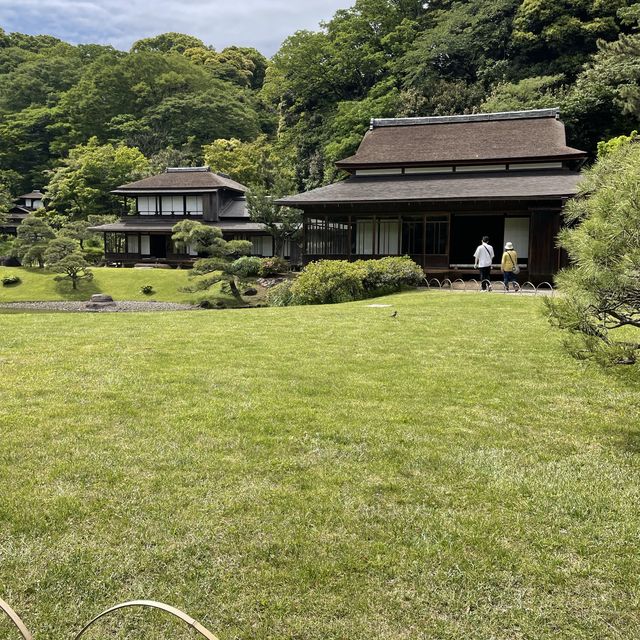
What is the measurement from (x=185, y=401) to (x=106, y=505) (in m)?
1.99

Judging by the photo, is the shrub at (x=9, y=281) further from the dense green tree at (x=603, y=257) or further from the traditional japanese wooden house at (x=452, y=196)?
the dense green tree at (x=603, y=257)

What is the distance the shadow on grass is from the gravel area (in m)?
1.38

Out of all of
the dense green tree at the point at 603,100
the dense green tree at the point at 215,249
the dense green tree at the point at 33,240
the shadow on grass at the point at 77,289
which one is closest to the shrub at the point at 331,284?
the dense green tree at the point at 215,249

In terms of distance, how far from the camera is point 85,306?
2222 cm

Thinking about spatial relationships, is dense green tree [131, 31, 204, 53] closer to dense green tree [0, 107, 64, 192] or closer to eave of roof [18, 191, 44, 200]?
dense green tree [0, 107, 64, 192]

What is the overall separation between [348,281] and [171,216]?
67.8 feet

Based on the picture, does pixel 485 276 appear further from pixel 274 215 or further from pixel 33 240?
pixel 33 240

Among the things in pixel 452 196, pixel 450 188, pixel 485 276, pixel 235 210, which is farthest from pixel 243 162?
pixel 485 276

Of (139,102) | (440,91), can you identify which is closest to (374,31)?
(440,91)

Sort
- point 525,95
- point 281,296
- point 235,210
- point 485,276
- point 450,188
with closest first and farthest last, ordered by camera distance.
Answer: point 485,276 < point 281,296 < point 450,188 < point 525,95 < point 235,210

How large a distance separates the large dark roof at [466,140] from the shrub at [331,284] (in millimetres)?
8294

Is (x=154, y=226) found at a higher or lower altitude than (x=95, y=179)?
lower

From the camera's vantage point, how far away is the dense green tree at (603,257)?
380cm

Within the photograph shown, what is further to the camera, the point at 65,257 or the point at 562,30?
the point at 562,30
